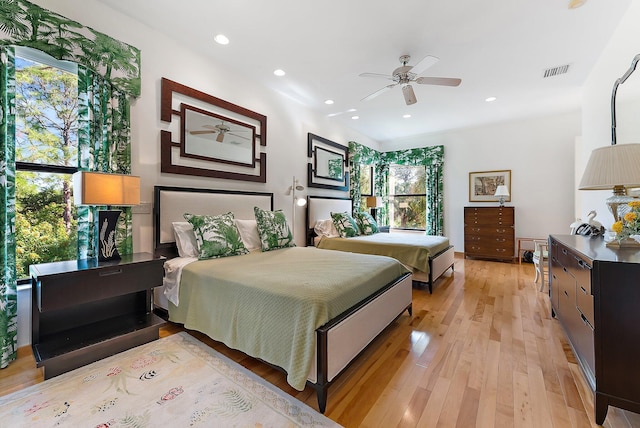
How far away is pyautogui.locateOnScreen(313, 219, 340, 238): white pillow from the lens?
455 cm

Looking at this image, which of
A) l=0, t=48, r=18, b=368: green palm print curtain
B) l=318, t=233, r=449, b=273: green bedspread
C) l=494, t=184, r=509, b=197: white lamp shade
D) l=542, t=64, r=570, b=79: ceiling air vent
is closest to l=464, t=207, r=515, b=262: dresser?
l=494, t=184, r=509, b=197: white lamp shade

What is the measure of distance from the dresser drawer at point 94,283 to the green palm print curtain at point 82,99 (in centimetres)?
44

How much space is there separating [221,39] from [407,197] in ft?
17.9

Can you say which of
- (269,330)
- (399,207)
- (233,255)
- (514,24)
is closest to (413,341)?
(269,330)

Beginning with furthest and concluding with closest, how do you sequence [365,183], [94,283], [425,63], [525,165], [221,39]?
[365,183]
[525,165]
[221,39]
[425,63]
[94,283]

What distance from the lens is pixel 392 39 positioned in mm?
2779

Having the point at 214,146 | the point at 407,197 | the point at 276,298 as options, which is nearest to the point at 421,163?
the point at 407,197

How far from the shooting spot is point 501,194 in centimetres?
542

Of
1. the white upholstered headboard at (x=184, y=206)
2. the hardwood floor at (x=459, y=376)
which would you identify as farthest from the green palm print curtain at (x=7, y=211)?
the white upholstered headboard at (x=184, y=206)

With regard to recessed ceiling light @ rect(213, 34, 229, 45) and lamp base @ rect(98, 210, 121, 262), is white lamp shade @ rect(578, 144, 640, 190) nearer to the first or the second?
recessed ceiling light @ rect(213, 34, 229, 45)

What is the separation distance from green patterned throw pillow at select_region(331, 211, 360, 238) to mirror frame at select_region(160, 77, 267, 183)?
1421 mm

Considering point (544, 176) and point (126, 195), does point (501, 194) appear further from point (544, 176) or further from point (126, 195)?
point (126, 195)

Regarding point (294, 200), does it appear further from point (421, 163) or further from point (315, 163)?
point (421, 163)

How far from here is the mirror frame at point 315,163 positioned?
4.73 m
